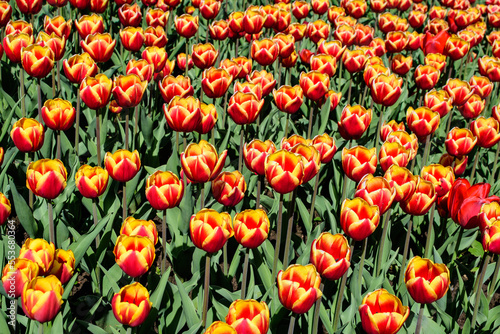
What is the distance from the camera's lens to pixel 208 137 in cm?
375

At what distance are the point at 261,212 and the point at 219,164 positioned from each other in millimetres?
365

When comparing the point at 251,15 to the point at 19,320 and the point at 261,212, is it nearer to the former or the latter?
the point at 261,212

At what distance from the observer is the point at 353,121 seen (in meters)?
2.91

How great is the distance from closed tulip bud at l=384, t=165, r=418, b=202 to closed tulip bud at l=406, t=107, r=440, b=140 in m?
0.85

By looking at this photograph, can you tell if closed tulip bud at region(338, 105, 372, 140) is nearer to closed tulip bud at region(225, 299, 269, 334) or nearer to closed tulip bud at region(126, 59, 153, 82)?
closed tulip bud at region(126, 59, 153, 82)

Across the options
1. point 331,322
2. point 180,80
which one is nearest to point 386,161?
point 331,322

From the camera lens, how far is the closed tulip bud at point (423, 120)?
3059 millimetres

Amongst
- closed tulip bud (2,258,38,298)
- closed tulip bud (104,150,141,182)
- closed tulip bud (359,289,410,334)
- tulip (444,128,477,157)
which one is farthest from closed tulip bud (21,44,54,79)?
tulip (444,128,477,157)

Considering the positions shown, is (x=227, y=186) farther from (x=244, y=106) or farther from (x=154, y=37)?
(x=154, y=37)

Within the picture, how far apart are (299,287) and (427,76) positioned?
2.51m

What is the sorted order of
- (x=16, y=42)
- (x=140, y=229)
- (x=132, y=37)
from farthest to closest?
(x=132, y=37), (x=16, y=42), (x=140, y=229)

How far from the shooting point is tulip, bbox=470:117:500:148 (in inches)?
122

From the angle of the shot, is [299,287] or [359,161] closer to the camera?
[299,287]

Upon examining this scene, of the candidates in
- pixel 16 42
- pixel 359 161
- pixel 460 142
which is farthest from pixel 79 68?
pixel 460 142
